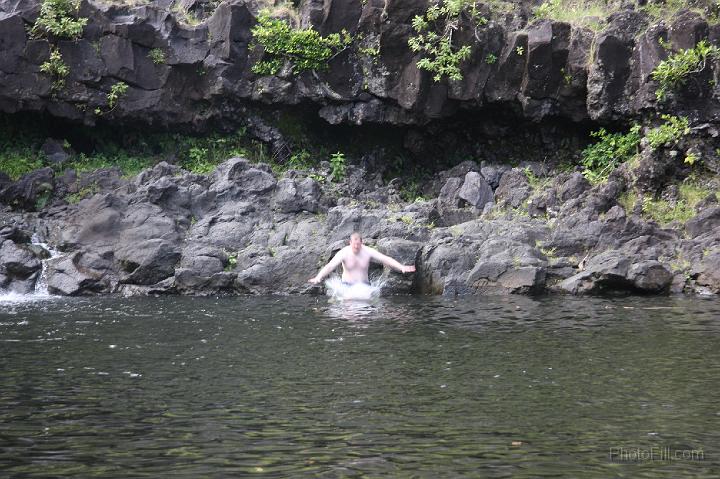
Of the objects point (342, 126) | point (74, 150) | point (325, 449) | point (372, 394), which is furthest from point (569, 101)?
point (325, 449)

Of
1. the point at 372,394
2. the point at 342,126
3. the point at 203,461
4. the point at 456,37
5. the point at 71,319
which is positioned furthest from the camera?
the point at 342,126

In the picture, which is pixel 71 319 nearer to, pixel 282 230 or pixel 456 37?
pixel 282 230

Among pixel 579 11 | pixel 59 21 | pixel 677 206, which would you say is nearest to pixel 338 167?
pixel 579 11

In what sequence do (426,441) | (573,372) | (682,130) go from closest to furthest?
(426,441) → (573,372) → (682,130)

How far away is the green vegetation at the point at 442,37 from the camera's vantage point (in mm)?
23547

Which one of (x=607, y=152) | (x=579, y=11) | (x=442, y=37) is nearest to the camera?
(x=442, y=37)

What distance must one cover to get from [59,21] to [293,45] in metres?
6.78

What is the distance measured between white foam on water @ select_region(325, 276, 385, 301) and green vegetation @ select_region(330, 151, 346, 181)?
757 cm

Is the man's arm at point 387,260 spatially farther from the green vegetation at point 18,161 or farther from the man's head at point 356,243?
the green vegetation at point 18,161

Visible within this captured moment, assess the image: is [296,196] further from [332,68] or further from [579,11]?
[579,11]

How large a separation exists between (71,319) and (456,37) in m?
15.0

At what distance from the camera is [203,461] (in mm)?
6102

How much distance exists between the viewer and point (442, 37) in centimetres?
2384

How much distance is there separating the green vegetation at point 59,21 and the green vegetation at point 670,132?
16.4 meters
